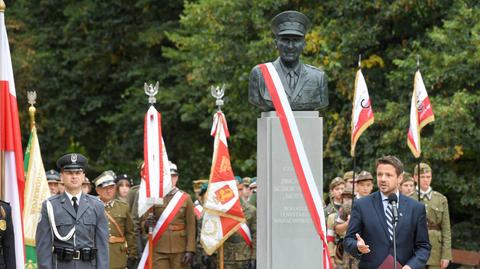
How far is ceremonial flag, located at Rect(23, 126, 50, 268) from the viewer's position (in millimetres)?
15352

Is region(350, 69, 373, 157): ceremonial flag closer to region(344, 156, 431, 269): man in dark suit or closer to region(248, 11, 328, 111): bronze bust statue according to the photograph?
region(248, 11, 328, 111): bronze bust statue

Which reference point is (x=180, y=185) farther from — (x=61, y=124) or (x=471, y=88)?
(x=471, y=88)

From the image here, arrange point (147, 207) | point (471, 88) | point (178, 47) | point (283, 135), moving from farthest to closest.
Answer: point (178, 47) → point (471, 88) → point (147, 207) → point (283, 135)

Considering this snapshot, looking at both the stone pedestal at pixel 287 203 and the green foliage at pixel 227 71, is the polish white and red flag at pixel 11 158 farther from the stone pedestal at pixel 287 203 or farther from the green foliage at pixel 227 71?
the green foliage at pixel 227 71

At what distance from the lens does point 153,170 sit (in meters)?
17.2

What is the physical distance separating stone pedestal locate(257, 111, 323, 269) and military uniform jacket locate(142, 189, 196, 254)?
15.3 ft

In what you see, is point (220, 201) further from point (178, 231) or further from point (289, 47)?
point (289, 47)

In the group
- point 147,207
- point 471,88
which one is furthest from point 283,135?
point 471,88

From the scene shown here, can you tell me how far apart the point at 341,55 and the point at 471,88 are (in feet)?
8.90

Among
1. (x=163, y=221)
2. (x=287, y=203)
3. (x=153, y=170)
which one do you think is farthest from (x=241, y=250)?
(x=287, y=203)

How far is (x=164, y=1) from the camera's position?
100ft

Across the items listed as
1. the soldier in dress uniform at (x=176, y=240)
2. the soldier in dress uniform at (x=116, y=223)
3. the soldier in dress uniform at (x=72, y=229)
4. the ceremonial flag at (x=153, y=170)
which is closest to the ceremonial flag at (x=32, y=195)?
the soldier in dress uniform at (x=116, y=223)

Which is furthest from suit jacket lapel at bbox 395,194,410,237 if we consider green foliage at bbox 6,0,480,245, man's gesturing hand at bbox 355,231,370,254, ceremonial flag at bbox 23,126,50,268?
green foliage at bbox 6,0,480,245

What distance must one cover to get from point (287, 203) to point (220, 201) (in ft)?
15.3
